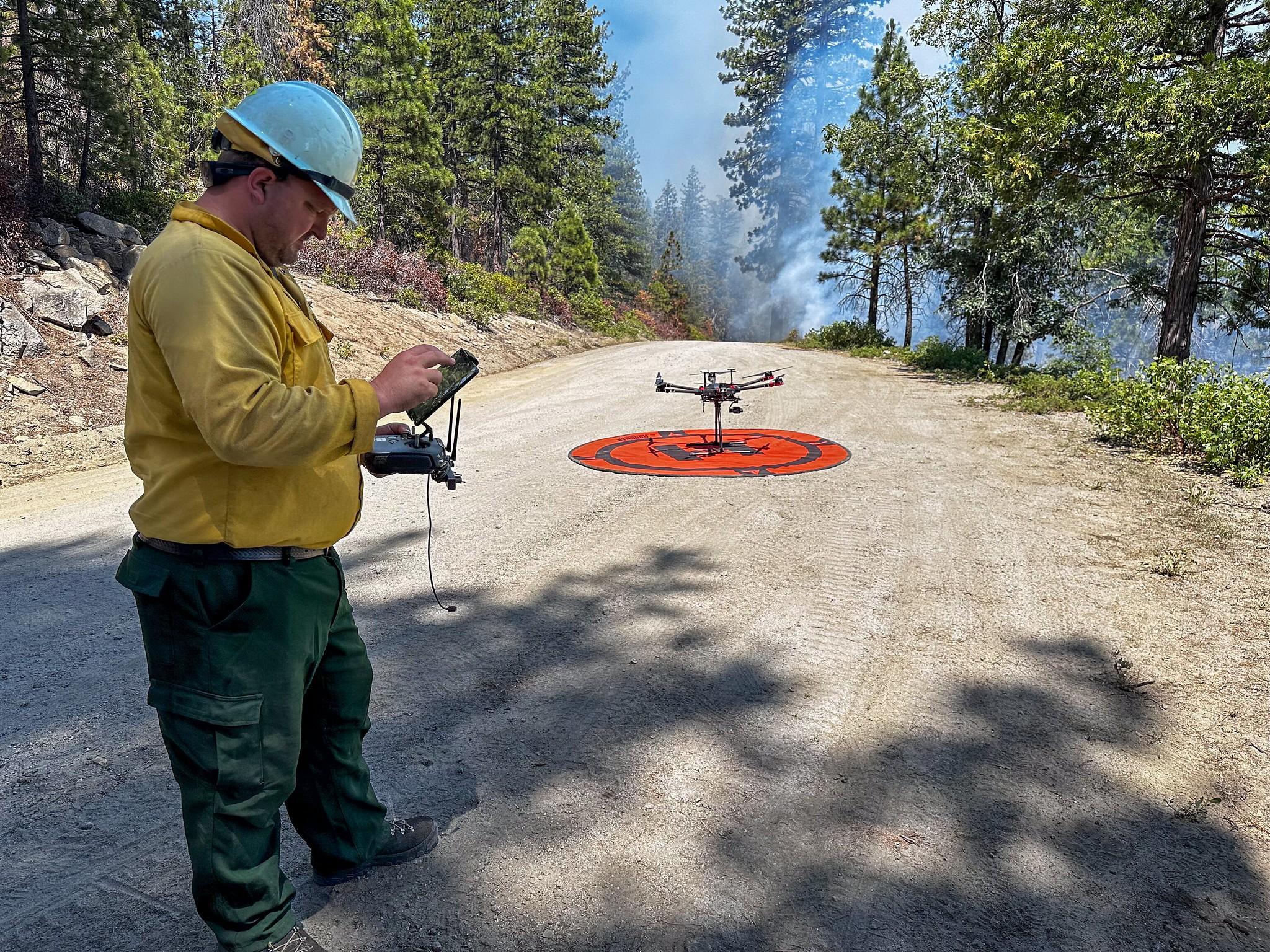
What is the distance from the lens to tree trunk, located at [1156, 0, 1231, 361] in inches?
454

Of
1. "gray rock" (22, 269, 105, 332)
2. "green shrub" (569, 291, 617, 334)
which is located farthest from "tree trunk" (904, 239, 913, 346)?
"gray rock" (22, 269, 105, 332)

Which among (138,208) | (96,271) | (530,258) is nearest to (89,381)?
(96,271)

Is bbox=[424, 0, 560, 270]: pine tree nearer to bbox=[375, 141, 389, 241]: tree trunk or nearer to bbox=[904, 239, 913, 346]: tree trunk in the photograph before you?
bbox=[375, 141, 389, 241]: tree trunk

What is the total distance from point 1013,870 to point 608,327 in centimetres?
2949

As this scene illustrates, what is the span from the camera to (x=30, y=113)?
11594 millimetres

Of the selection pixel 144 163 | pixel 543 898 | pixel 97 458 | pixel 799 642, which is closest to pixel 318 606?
pixel 543 898

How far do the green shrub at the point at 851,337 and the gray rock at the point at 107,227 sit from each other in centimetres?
2174

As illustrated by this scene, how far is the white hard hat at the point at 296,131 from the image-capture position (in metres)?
1.67

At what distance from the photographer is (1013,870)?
7.52 feet

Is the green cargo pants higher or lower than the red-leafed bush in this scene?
lower

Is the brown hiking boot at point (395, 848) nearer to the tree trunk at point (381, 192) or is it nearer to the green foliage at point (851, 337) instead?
the tree trunk at point (381, 192)

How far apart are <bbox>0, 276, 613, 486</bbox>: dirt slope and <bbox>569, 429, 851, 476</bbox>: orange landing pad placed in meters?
Answer: 4.22

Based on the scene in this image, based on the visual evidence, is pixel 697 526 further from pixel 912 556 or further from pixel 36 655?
pixel 36 655

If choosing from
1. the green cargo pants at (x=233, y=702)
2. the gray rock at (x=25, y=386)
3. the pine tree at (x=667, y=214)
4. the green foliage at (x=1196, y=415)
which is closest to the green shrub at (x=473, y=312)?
the gray rock at (x=25, y=386)
